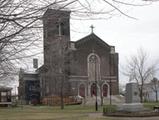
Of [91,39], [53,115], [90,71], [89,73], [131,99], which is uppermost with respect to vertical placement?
[91,39]

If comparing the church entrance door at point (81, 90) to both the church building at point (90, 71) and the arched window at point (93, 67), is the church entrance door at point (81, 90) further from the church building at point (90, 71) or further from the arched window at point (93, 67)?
the arched window at point (93, 67)

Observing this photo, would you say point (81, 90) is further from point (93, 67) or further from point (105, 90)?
point (93, 67)

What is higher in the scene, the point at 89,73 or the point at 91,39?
the point at 91,39

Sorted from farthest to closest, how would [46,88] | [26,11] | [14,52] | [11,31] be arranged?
[46,88]
[14,52]
[11,31]
[26,11]

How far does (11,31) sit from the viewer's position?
7.67m

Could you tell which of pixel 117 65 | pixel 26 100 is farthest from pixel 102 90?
pixel 26 100

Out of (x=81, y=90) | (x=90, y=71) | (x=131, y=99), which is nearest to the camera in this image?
(x=131, y=99)

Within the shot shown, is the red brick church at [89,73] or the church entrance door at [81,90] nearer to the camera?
the red brick church at [89,73]

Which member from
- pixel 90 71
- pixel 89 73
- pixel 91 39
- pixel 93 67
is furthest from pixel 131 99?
pixel 91 39

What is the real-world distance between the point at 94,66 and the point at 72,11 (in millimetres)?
84932

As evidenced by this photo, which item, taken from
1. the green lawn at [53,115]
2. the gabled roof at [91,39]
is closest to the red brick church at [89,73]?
the gabled roof at [91,39]

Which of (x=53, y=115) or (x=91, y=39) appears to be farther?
(x=91, y=39)

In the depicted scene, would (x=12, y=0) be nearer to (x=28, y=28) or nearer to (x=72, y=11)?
(x=28, y=28)

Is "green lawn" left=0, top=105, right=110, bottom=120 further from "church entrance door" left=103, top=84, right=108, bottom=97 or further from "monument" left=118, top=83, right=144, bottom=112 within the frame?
"church entrance door" left=103, top=84, right=108, bottom=97
